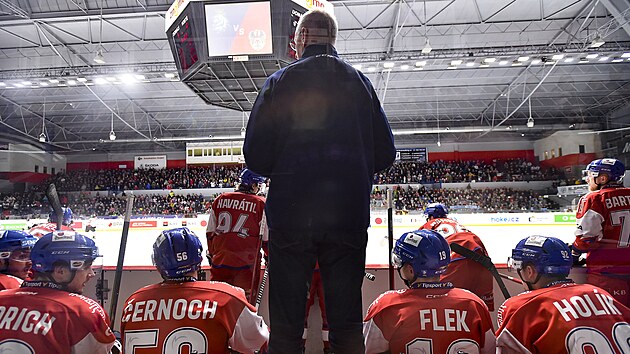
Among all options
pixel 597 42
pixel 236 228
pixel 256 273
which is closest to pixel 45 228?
pixel 236 228

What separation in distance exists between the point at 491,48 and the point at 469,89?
2.46 m

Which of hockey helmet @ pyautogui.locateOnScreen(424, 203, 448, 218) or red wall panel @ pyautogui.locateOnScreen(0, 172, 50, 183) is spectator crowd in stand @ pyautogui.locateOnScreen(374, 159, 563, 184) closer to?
hockey helmet @ pyautogui.locateOnScreen(424, 203, 448, 218)

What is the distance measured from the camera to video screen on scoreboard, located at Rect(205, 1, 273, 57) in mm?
3941

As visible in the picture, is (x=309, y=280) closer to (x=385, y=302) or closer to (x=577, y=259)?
(x=385, y=302)

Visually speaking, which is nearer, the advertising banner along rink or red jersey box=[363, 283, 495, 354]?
red jersey box=[363, 283, 495, 354]

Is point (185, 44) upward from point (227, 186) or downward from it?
upward

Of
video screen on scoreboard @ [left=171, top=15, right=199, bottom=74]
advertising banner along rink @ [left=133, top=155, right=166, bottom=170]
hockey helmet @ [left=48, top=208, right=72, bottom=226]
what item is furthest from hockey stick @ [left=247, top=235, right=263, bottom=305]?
video screen on scoreboard @ [left=171, top=15, right=199, bottom=74]

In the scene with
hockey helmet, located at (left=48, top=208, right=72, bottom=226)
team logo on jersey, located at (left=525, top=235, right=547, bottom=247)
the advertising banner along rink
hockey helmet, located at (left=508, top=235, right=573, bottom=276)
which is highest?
the advertising banner along rink

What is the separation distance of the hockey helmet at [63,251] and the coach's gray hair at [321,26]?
3.68 feet

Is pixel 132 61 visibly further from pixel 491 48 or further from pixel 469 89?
pixel 469 89

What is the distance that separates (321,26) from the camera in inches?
51.7

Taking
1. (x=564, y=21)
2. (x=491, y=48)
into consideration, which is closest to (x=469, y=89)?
(x=491, y=48)

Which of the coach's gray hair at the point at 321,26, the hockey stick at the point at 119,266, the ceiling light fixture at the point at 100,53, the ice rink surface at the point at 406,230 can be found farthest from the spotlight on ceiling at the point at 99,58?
the coach's gray hair at the point at 321,26

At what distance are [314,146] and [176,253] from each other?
740mm
